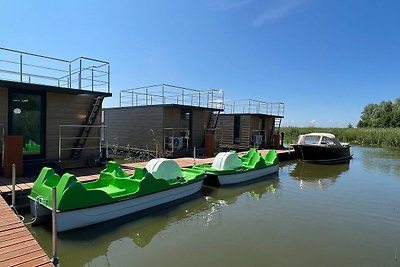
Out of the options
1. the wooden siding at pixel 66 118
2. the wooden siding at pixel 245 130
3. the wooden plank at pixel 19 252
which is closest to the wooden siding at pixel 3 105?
the wooden siding at pixel 66 118

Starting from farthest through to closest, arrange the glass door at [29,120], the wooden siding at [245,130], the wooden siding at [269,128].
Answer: the wooden siding at [269,128], the wooden siding at [245,130], the glass door at [29,120]

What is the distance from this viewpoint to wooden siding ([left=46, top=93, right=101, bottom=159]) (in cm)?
1048

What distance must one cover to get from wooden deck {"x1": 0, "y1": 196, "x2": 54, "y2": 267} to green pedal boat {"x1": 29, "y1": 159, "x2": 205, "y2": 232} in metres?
0.98

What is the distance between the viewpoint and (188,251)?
5.63 metres

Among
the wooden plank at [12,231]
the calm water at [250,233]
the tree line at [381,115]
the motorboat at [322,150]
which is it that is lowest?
the calm water at [250,233]

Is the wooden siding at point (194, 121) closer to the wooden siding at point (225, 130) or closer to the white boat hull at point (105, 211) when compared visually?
the wooden siding at point (225, 130)

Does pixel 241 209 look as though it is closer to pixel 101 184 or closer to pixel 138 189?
pixel 138 189

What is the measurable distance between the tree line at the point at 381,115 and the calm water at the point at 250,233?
185ft

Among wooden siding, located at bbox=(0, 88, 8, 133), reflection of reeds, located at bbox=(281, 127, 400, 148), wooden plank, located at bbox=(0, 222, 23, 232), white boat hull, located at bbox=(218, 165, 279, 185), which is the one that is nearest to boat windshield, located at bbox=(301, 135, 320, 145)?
white boat hull, located at bbox=(218, 165, 279, 185)

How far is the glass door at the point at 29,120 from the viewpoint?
973 centimetres

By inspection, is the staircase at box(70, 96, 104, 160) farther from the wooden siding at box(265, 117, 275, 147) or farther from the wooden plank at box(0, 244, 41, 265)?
the wooden siding at box(265, 117, 275, 147)

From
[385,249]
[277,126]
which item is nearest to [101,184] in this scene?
[385,249]

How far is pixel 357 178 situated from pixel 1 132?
569 inches

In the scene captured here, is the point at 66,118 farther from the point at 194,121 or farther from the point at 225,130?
the point at 225,130
